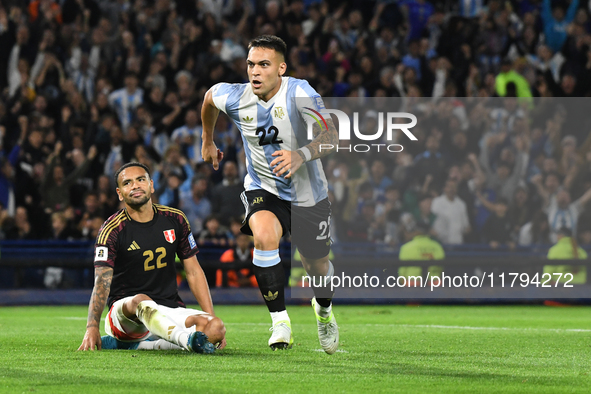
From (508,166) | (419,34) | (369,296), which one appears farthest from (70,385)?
(419,34)

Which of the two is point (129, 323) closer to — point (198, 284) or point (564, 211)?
point (198, 284)

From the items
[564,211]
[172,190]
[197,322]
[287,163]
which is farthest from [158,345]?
[564,211]

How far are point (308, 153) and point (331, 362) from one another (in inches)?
57.0

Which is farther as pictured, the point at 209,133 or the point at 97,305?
the point at 209,133

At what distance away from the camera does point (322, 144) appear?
631 centimetres

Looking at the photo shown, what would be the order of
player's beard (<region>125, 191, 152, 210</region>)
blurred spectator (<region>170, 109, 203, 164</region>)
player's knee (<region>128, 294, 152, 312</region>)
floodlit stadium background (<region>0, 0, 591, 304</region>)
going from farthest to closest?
1. blurred spectator (<region>170, 109, 203, 164</region>)
2. floodlit stadium background (<region>0, 0, 591, 304</region>)
3. player's beard (<region>125, 191, 152, 210</region>)
4. player's knee (<region>128, 294, 152, 312</region>)

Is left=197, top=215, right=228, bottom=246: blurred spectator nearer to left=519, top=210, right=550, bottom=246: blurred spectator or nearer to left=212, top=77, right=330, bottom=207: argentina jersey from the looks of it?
left=519, top=210, right=550, bottom=246: blurred spectator

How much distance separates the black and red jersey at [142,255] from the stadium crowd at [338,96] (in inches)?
248

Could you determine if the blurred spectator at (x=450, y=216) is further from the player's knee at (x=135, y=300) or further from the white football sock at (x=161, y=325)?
the white football sock at (x=161, y=325)

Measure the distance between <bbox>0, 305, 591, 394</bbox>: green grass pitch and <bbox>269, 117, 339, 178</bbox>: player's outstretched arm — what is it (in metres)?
1.29

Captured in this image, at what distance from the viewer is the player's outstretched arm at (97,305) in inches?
246

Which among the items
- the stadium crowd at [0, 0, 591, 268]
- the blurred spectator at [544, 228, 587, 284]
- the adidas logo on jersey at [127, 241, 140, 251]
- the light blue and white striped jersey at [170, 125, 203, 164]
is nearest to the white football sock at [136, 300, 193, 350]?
the adidas logo on jersey at [127, 241, 140, 251]

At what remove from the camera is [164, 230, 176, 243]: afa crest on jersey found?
6.65 meters

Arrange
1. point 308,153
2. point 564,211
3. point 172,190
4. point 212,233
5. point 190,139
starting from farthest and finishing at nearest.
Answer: point 190,139, point 172,190, point 212,233, point 564,211, point 308,153
